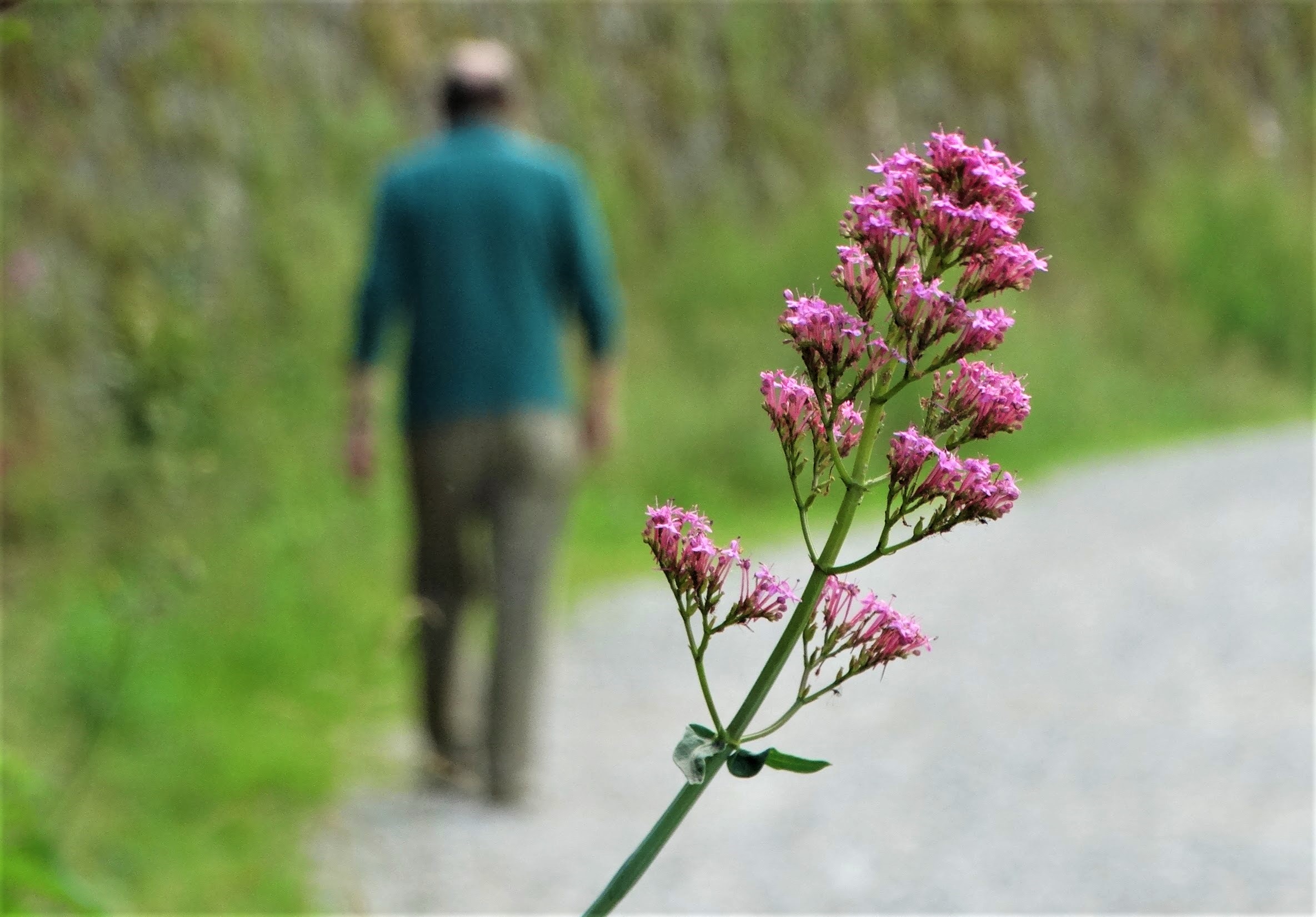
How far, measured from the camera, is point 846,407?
112 cm

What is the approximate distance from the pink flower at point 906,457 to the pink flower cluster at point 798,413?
0.03m

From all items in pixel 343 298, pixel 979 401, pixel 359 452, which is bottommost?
pixel 979 401

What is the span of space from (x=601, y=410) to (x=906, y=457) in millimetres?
4243

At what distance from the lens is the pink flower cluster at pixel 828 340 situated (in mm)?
1062

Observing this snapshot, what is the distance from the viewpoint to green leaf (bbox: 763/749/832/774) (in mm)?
1076

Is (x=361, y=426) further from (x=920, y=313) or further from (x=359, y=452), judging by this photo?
(x=920, y=313)

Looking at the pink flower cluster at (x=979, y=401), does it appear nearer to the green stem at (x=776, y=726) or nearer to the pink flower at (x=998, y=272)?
the pink flower at (x=998, y=272)

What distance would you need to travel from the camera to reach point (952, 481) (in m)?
1.08

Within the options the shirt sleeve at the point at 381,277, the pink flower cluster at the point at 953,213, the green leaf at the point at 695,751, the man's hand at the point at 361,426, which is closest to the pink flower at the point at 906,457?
the pink flower cluster at the point at 953,213

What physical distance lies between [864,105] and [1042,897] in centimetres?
1555

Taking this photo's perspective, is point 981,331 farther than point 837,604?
No

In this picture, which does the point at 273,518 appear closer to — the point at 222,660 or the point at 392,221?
the point at 222,660

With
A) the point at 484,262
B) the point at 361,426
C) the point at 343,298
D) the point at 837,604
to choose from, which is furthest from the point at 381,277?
the point at 343,298

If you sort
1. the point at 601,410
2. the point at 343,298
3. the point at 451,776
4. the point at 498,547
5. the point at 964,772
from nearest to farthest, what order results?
1. the point at 498,547
2. the point at 601,410
3. the point at 451,776
4. the point at 964,772
5. the point at 343,298
